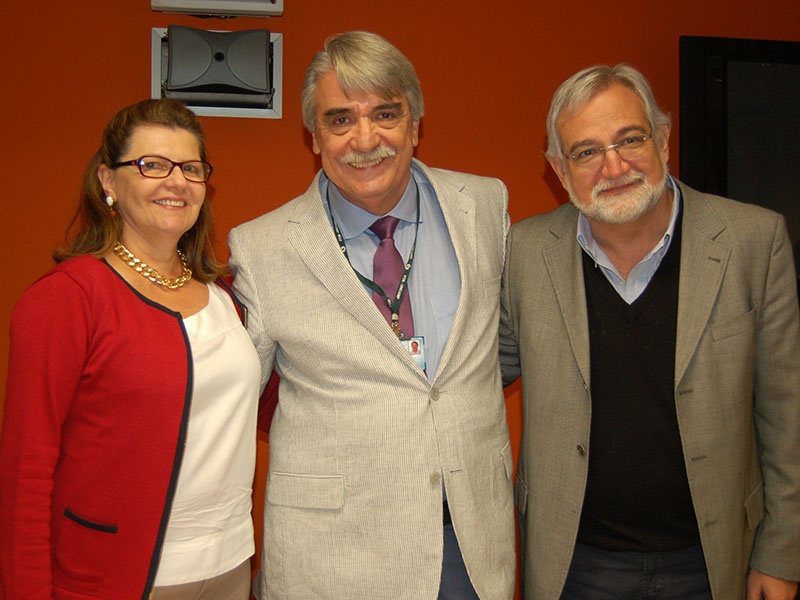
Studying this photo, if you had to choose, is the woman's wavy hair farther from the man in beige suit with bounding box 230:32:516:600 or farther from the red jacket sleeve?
the man in beige suit with bounding box 230:32:516:600

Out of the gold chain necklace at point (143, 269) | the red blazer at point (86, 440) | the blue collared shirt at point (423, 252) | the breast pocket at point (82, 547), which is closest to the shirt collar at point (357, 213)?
the blue collared shirt at point (423, 252)

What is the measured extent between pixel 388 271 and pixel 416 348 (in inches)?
9.7

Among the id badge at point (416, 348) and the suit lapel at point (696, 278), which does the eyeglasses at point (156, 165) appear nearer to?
the id badge at point (416, 348)

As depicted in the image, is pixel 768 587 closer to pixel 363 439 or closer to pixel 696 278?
pixel 696 278

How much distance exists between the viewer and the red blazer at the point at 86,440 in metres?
1.59

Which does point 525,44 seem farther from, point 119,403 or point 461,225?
point 119,403

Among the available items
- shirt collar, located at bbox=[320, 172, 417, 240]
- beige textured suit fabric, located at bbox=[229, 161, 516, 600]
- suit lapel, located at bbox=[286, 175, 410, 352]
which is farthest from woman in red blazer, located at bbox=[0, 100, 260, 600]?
shirt collar, located at bbox=[320, 172, 417, 240]

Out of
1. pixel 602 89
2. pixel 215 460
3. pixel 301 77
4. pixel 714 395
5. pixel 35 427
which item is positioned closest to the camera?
pixel 35 427

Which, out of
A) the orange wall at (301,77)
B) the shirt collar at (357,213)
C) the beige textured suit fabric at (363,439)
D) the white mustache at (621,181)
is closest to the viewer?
the beige textured suit fabric at (363,439)

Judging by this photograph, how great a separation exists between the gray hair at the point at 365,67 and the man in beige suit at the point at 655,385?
1.63 feet

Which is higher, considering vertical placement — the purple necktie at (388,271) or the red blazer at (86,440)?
the purple necktie at (388,271)

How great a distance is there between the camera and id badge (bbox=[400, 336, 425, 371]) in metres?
1.95

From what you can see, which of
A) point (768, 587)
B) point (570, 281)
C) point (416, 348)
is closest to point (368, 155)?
point (416, 348)

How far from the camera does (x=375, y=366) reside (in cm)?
188
